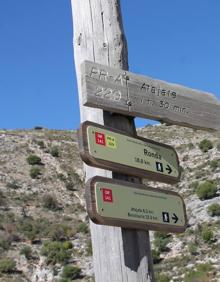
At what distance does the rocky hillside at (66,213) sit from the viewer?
2489cm

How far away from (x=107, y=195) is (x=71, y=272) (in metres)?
22.2

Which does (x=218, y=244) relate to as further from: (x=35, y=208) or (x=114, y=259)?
(x=114, y=259)

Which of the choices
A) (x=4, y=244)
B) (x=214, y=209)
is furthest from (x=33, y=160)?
(x=214, y=209)

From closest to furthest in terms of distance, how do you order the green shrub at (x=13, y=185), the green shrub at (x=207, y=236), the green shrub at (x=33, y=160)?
the green shrub at (x=207, y=236) < the green shrub at (x=13, y=185) < the green shrub at (x=33, y=160)

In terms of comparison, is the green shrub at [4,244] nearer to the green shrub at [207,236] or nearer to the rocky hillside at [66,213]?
the rocky hillside at [66,213]

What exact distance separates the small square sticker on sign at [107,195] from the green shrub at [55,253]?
2387 centimetres

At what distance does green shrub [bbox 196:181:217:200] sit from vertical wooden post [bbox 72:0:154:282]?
2573 centimetres

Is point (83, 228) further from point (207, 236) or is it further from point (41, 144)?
point (41, 144)

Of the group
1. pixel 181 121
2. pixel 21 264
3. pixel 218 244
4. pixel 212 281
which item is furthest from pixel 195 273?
pixel 181 121

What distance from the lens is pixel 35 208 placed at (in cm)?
3438

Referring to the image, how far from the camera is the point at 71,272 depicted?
82.2 feet

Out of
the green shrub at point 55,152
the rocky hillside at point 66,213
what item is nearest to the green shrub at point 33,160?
the rocky hillside at point 66,213

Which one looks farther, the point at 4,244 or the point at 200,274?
the point at 4,244

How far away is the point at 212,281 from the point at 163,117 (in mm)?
17051
